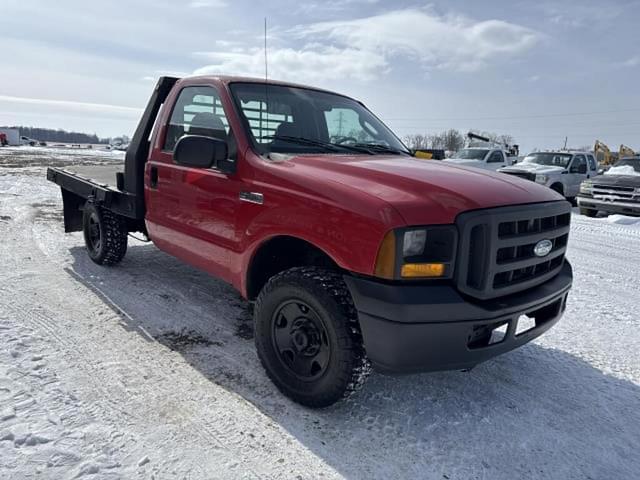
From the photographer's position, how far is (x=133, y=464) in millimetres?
2121

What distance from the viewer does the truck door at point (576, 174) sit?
14.5 metres

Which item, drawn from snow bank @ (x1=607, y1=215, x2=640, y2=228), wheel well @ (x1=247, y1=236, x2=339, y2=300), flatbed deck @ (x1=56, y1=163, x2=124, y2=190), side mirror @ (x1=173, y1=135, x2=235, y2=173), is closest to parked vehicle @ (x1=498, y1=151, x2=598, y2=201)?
snow bank @ (x1=607, y1=215, x2=640, y2=228)

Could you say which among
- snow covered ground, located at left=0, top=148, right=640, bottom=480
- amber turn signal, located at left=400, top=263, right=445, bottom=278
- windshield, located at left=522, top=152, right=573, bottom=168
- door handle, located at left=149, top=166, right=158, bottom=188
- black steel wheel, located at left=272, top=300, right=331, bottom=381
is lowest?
snow covered ground, located at left=0, top=148, right=640, bottom=480

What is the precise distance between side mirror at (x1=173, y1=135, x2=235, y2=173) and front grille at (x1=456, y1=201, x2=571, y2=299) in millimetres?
1641

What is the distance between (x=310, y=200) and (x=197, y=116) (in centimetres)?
169

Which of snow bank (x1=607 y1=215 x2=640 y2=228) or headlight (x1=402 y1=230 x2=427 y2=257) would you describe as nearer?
headlight (x1=402 y1=230 x2=427 y2=257)

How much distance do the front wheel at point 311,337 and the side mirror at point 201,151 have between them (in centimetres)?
93

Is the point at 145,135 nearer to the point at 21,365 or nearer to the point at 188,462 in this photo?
the point at 21,365

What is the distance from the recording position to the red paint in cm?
227

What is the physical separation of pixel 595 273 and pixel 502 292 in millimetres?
4281

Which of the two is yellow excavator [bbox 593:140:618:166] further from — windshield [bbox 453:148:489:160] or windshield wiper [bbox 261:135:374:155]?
windshield wiper [bbox 261:135:374:155]

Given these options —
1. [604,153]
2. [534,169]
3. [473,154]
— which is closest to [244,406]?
[534,169]

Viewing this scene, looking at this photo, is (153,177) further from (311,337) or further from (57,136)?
(57,136)

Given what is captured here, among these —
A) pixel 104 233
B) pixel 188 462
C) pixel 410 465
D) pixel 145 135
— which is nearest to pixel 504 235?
pixel 410 465
